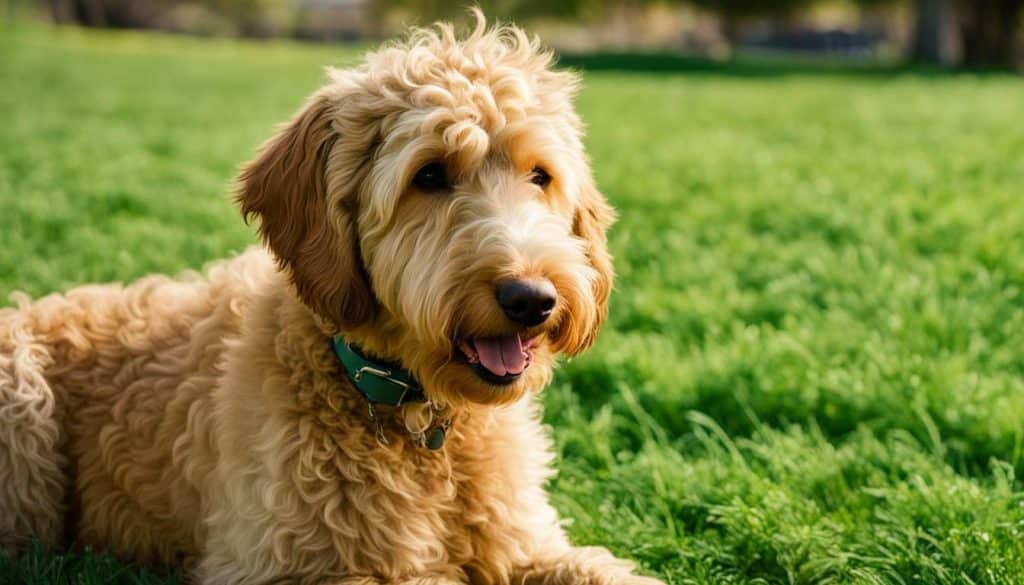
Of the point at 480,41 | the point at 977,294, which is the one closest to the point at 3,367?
the point at 480,41

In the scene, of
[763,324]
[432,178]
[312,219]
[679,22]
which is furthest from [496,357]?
[679,22]

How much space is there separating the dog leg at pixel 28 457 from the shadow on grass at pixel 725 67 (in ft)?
65.4

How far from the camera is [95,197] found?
25.4ft

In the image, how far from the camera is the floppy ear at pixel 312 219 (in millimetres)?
2969

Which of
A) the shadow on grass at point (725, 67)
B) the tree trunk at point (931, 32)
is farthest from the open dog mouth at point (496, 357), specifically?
the tree trunk at point (931, 32)

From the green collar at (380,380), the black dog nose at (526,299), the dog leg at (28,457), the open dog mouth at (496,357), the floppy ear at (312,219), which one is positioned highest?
the floppy ear at (312,219)

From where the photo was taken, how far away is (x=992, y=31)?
3338cm

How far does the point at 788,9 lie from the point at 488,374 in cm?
4884

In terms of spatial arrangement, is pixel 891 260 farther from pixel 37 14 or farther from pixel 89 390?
pixel 37 14

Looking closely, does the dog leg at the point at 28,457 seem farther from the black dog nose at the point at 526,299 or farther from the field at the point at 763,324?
the black dog nose at the point at 526,299

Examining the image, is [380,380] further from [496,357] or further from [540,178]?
[540,178]

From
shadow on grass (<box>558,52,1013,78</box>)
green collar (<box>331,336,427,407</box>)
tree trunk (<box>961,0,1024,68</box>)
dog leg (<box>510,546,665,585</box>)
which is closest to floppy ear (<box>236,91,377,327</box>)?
green collar (<box>331,336,427,407</box>)

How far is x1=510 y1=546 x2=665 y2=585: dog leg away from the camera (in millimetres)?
3020

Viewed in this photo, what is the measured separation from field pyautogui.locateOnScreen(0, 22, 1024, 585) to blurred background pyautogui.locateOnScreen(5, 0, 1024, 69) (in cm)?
2046
